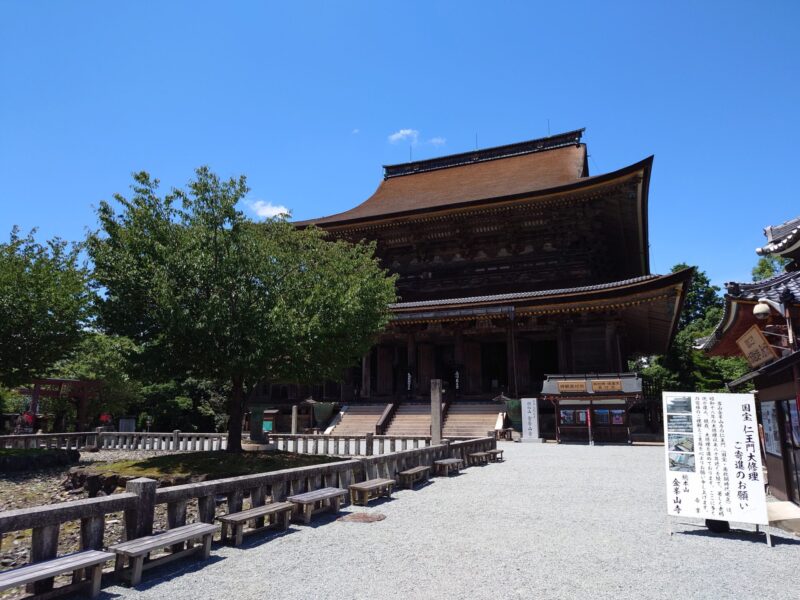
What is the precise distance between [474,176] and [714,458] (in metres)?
27.5

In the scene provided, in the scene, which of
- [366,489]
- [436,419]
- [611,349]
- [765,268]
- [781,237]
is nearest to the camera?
[366,489]

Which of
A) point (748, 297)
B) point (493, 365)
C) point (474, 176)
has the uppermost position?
point (474, 176)

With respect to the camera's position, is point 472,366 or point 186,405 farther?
point 186,405

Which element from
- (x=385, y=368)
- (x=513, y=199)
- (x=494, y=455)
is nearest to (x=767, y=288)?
(x=494, y=455)

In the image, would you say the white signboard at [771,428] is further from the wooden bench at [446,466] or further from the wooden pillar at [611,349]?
the wooden pillar at [611,349]

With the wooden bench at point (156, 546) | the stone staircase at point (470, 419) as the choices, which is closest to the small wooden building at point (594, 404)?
the stone staircase at point (470, 419)

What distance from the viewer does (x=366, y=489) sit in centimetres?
844

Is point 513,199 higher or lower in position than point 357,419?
higher

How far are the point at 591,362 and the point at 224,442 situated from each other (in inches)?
595

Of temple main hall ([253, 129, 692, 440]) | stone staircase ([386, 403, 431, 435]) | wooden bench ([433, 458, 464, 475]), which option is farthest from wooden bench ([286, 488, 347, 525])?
temple main hall ([253, 129, 692, 440])

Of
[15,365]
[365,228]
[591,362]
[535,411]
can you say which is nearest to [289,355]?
[15,365]

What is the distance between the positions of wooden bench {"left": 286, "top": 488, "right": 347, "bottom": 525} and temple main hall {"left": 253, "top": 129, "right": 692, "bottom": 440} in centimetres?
1490

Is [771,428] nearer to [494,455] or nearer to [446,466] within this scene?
[446,466]

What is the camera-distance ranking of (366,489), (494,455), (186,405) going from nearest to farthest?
(366,489) → (494,455) → (186,405)
